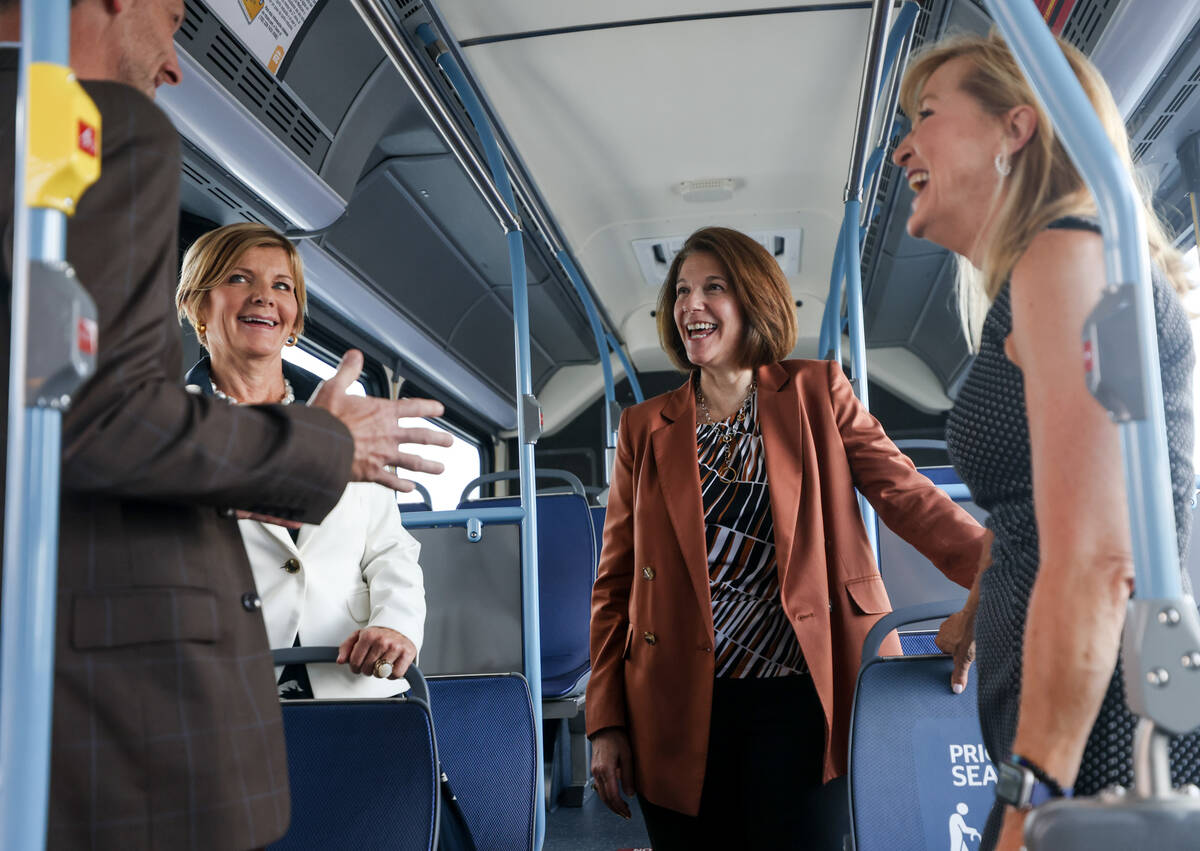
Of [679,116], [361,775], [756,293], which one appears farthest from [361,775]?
[679,116]

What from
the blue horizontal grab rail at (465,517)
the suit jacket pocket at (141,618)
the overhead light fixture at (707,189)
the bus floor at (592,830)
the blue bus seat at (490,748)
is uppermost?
the overhead light fixture at (707,189)

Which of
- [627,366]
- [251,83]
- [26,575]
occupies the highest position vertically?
[251,83]

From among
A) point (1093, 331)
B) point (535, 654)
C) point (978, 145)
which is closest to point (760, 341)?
point (978, 145)

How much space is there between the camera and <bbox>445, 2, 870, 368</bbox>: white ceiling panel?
12.4ft

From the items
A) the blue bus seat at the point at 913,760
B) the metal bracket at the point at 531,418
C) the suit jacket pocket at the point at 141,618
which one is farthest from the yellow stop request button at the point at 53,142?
the metal bracket at the point at 531,418

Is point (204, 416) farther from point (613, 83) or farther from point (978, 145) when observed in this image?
point (613, 83)

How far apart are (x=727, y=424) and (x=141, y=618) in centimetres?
124

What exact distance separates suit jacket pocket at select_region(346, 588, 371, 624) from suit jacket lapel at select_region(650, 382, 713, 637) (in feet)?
2.47

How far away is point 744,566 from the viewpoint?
5.97 feet

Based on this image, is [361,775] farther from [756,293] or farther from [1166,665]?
[1166,665]

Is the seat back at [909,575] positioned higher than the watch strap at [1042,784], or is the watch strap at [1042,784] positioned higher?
the seat back at [909,575]

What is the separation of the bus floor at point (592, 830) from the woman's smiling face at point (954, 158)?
3.20 meters

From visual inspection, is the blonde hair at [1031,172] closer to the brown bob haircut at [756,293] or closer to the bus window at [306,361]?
the brown bob haircut at [756,293]

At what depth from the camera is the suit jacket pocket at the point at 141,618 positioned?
938mm
